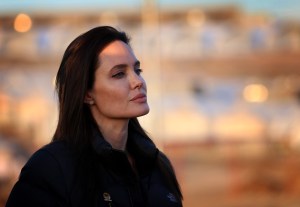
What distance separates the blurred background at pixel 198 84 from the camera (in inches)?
565

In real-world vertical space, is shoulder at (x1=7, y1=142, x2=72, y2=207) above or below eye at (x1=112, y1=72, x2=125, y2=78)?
below

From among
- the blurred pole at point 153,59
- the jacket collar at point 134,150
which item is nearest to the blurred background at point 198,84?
the blurred pole at point 153,59

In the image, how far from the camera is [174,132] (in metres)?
14.8

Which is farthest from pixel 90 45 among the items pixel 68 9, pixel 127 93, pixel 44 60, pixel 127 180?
pixel 68 9

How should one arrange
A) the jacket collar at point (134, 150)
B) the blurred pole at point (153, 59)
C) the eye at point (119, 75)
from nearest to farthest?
the jacket collar at point (134, 150)
the eye at point (119, 75)
the blurred pole at point (153, 59)

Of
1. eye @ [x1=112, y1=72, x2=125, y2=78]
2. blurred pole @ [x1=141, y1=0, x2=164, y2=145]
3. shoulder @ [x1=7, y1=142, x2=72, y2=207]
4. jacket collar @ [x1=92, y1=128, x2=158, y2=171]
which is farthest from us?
blurred pole @ [x1=141, y1=0, x2=164, y2=145]

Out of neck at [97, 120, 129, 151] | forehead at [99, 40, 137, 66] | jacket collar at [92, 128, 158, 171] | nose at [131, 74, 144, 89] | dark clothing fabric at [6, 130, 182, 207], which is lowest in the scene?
dark clothing fabric at [6, 130, 182, 207]

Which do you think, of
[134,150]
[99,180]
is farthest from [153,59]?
[99,180]

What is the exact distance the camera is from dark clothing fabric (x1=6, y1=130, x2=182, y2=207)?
1.64 meters

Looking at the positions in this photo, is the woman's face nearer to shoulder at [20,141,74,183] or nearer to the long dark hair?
the long dark hair

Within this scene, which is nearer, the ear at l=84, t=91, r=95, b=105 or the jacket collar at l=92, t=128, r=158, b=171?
the jacket collar at l=92, t=128, r=158, b=171

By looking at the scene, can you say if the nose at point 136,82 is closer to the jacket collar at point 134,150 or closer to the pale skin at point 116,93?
the pale skin at point 116,93

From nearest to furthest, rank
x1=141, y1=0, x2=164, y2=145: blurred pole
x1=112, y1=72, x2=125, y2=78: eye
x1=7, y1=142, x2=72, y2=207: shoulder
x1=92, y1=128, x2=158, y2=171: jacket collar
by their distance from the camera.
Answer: x1=7, y1=142, x2=72, y2=207: shoulder
x1=92, y1=128, x2=158, y2=171: jacket collar
x1=112, y1=72, x2=125, y2=78: eye
x1=141, y1=0, x2=164, y2=145: blurred pole

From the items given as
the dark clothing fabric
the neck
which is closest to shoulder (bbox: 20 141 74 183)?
the dark clothing fabric
